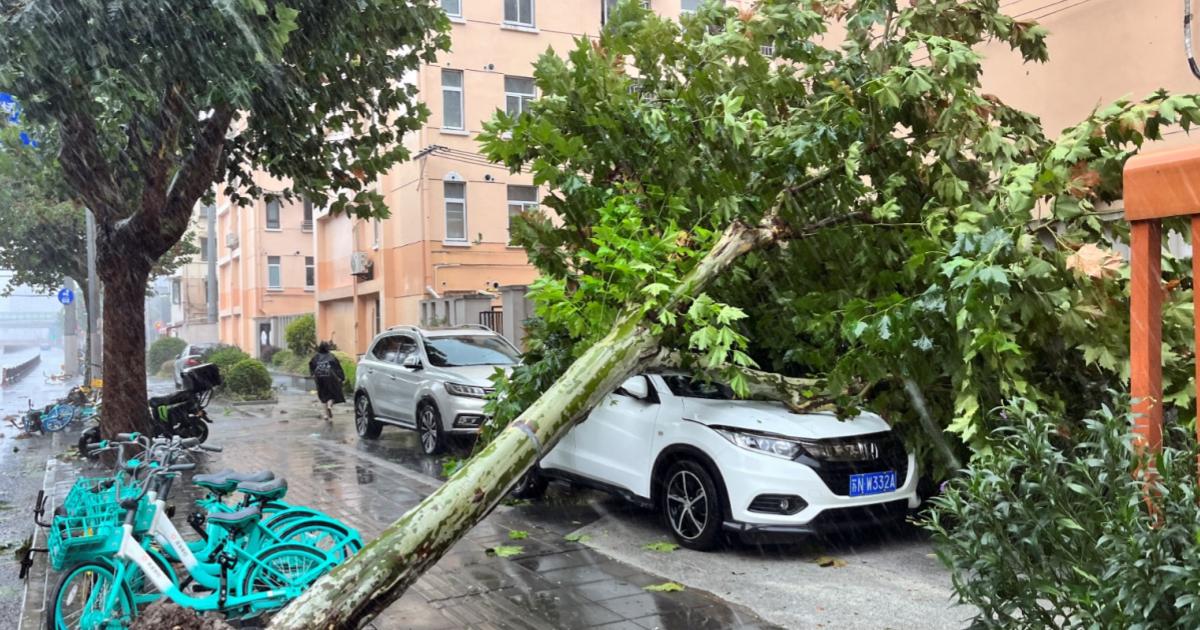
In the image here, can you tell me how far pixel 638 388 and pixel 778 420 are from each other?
132cm

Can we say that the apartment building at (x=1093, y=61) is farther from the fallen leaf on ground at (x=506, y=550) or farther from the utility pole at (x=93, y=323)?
the utility pole at (x=93, y=323)

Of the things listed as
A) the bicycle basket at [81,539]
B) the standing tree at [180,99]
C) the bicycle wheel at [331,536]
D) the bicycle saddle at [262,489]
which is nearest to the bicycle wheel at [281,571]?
the bicycle wheel at [331,536]

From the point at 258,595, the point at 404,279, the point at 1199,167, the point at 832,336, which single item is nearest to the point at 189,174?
the point at 258,595

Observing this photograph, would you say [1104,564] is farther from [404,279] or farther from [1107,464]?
[404,279]

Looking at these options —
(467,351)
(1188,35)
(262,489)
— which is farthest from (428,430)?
(1188,35)

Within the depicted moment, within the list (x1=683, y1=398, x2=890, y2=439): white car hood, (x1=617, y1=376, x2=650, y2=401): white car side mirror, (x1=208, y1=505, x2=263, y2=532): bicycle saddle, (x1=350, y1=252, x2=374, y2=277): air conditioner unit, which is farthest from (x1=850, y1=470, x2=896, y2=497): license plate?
(x1=350, y1=252, x2=374, y2=277): air conditioner unit

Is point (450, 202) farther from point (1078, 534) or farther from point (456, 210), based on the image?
point (1078, 534)

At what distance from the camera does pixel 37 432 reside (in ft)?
58.4

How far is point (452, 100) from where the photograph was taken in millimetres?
25312

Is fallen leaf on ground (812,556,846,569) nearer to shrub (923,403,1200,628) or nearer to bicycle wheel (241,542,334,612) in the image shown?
bicycle wheel (241,542,334,612)

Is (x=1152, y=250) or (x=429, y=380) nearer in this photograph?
(x=1152, y=250)

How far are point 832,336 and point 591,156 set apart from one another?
210 centimetres

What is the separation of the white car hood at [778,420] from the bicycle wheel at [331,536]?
8.73 feet

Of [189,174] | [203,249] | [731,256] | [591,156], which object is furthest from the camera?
[203,249]
